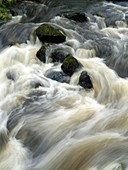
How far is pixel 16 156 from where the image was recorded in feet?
19.6

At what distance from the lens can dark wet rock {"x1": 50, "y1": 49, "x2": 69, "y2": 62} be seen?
912 cm

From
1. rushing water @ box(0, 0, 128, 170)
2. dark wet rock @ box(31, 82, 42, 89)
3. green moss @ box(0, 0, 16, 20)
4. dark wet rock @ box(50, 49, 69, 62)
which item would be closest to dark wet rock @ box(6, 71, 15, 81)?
rushing water @ box(0, 0, 128, 170)

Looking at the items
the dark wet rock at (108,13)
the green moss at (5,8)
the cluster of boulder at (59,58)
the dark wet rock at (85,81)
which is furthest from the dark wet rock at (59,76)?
the green moss at (5,8)

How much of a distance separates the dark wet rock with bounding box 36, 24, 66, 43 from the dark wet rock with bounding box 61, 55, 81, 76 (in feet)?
4.62

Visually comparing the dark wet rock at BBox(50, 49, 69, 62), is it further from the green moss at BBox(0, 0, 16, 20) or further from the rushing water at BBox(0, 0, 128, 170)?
the green moss at BBox(0, 0, 16, 20)

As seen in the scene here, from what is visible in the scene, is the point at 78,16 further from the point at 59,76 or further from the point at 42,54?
the point at 59,76

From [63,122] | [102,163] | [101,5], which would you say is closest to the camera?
[102,163]

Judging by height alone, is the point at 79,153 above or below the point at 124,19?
above

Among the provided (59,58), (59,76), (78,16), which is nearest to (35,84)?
(59,76)

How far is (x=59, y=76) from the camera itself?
27.6 ft

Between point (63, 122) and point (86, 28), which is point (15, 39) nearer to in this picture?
point (86, 28)

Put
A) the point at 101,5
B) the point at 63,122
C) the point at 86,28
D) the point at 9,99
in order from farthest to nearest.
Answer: the point at 101,5 < the point at 86,28 < the point at 9,99 < the point at 63,122

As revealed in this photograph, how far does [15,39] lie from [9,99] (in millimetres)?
3333

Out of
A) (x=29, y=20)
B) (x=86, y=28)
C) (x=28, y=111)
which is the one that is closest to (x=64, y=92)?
(x=28, y=111)
